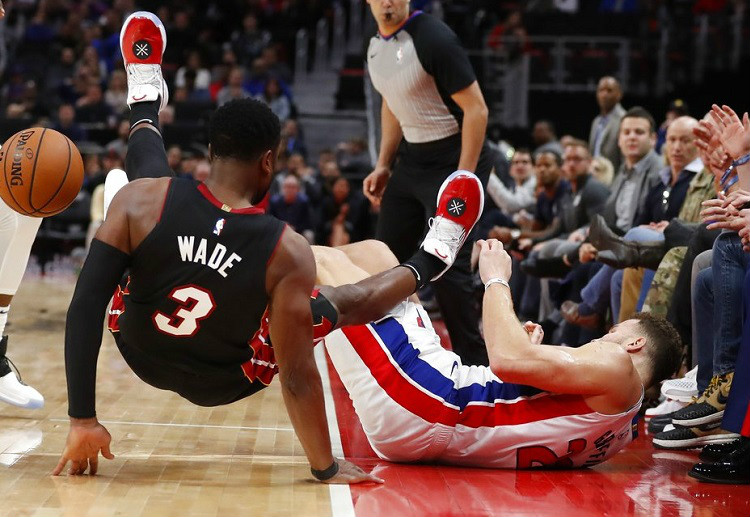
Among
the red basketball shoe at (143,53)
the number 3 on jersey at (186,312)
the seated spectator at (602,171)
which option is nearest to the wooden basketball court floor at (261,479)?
the number 3 on jersey at (186,312)

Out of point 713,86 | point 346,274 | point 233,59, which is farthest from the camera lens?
point 233,59

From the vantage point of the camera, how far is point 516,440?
3709mm

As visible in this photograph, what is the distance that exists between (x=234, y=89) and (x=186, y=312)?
12191 mm

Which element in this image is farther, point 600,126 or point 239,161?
point 600,126

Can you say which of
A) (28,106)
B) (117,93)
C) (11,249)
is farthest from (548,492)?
(117,93)

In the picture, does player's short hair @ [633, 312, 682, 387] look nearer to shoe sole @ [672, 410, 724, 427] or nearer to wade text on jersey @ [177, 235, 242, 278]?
shoe sole @ [672, 410, 724, 427]

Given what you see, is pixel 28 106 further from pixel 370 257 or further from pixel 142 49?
pixel 370 257

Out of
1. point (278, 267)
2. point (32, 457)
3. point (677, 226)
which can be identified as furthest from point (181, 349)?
point (677, 226)

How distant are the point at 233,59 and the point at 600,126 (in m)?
7.93

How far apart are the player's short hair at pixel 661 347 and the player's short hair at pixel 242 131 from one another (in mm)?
1518

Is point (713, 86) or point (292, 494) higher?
point (713, 86)

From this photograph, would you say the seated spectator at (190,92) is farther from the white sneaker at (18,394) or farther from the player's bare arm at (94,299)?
the player's bare arm at (94,299)

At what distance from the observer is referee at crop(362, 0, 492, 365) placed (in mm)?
5195

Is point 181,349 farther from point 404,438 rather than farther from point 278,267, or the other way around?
point 404,438
